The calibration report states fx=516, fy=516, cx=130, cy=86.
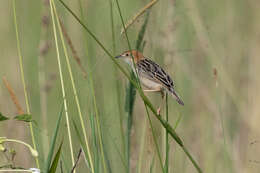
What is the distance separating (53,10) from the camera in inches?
100

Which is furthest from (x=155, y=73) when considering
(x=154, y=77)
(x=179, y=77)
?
(x=179, y=77)

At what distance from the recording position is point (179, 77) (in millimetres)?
5504

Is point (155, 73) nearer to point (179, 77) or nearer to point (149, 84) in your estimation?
→ point (149, 84)

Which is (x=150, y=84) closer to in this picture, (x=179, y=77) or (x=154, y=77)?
(x=154, y=77)

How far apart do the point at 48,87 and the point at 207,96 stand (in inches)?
60.1

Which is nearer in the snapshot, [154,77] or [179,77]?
[154,77]

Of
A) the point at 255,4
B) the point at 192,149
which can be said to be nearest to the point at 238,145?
the point at 192,149

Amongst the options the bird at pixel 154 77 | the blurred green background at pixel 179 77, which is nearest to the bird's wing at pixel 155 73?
the bird at pixel 154 77

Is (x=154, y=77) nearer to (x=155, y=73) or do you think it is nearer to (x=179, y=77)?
(x=155, y=73)

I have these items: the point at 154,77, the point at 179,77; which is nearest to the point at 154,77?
the point at 154,77

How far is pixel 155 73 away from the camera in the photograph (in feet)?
14.3

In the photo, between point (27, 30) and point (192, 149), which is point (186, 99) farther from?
point (27, 30)

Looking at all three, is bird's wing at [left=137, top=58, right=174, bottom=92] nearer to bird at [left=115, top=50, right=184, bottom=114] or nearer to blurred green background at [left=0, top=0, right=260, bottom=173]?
bird at [left=115, top=50, right=184, bottom=114]

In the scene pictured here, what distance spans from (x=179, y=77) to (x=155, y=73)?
120 cm
